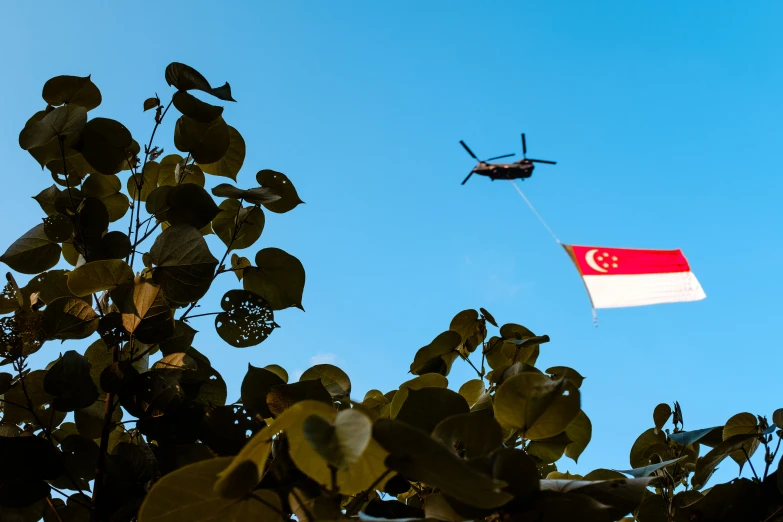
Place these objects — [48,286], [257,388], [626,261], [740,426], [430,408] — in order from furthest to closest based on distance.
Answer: [626,261], [48,286], [740,426], [257,388], [430,408]

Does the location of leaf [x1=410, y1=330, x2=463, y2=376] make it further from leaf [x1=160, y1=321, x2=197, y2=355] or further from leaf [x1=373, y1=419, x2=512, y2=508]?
leaf [x1=373, y1=419, x2=512, y2=508]

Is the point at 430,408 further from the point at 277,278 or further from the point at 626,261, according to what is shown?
the point at 626,261

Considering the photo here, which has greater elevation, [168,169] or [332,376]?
[168,169]


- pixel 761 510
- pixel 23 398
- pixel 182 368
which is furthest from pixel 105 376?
pixel 761 510

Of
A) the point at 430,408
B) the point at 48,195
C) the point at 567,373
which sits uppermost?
the point at 48,195

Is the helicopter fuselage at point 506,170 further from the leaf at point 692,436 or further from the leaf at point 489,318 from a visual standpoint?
the leaf at point 692,436

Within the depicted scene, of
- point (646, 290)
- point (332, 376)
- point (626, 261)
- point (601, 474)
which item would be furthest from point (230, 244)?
point (626, 261)

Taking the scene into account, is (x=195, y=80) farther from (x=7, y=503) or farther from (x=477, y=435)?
(x=477, y=435)

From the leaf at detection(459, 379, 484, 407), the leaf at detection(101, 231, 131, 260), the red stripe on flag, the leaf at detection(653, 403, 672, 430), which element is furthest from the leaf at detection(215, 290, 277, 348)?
the red stripe on flag
